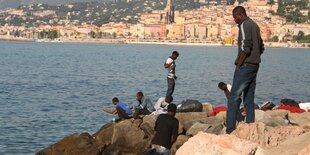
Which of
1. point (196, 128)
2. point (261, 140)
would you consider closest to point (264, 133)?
point (261, 140)

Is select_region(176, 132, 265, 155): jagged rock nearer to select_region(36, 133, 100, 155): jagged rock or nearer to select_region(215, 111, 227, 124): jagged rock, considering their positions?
select_region(36, 133, 100, 155): jagged rock

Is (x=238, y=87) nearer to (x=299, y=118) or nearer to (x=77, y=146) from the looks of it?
(x=77, y=146)

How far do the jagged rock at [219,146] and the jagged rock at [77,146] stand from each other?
6717mm

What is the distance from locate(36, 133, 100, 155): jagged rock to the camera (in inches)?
576

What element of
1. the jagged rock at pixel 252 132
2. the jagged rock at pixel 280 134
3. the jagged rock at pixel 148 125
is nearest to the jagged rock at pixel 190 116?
the jagged rock at pixel 148 125

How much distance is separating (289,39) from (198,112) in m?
180

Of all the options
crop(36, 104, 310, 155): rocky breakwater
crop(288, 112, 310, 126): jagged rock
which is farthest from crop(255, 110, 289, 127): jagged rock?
crop(288, 112, 310, 126): jagged rock

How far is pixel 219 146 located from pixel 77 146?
7213mm

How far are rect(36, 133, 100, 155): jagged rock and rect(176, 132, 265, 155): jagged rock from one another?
6.72 meters

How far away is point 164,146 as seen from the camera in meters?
9.97

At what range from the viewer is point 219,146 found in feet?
25.8

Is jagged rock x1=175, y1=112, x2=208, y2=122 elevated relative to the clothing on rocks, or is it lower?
lower

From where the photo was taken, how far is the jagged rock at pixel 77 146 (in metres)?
14.6

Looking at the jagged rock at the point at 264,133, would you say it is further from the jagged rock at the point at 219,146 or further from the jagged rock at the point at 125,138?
the jagged rock at the point at 125,138
